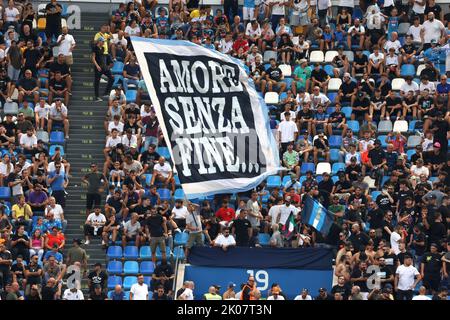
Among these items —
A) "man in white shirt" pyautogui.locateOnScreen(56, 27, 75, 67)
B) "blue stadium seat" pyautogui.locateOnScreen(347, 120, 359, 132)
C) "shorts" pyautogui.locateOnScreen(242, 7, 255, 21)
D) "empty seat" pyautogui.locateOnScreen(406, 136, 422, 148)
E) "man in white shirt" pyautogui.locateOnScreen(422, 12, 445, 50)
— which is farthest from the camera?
"shorts" pyautogui.locateOnScreen(242, 7, 255, 21)

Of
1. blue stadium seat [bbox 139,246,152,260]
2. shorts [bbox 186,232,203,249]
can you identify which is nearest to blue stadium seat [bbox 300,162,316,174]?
shorts [bbox 186,232,203,249]

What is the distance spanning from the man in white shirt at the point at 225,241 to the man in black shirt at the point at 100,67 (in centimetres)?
800

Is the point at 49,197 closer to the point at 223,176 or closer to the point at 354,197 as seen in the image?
the point at 354,197

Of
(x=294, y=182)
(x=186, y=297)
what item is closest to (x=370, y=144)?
(x=294, y=182)

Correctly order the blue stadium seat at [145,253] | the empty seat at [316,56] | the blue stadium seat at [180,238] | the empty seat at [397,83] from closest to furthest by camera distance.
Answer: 1. the blue stadium seat at [145,253]
2. the blue stadium seat at [180,238]
3. the empty seat at [397,83]
4. the empty seat at [316,56]

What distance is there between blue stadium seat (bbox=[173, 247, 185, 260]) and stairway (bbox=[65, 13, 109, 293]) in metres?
1.80

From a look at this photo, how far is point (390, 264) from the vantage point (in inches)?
1275

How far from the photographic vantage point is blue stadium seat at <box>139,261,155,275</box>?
109ft

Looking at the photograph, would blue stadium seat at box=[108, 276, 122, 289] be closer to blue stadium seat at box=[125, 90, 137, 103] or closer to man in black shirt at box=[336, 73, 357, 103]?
blue stadium seat at box=[125, 90, 137, 103]

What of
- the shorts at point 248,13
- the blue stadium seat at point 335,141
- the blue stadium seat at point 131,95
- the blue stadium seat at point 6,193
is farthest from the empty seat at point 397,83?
the blue stadium seat at point 6,193

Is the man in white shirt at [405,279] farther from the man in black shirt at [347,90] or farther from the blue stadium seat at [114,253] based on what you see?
the man in black shirt at [347,90]

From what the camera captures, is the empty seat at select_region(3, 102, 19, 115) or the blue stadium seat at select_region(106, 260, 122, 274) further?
the empty seat at select_region(3, 102, 19, 115)

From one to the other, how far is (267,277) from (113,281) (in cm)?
361

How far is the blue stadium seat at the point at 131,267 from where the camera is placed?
109 ft
